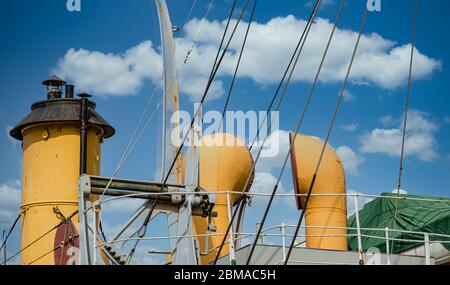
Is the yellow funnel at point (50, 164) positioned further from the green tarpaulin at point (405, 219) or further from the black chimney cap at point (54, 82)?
the green tarpaulin at point (405, 219)

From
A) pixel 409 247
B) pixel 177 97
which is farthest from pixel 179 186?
pixel 409 247

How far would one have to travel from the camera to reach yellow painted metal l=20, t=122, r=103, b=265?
16.1 meters

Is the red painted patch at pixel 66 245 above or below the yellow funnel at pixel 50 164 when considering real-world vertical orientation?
below

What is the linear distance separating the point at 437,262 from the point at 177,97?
5.45 metres

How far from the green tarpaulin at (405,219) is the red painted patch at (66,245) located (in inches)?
214

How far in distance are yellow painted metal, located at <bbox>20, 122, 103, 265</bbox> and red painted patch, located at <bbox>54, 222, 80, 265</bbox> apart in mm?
431

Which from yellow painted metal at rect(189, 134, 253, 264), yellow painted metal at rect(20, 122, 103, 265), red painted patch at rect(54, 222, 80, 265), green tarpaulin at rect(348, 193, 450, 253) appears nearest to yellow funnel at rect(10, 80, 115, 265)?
yellow painted metal at rect(20, 122, 103, 265)

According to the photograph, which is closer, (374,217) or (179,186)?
(179,186)

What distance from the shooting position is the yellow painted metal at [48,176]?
16.1m

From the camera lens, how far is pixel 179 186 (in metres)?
13.6

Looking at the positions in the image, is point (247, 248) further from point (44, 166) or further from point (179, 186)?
point (44, 166)

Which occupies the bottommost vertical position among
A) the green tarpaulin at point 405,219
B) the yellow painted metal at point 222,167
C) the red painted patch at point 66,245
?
the red painted patch at point 66,245

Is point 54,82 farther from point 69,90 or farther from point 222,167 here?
point 222,167

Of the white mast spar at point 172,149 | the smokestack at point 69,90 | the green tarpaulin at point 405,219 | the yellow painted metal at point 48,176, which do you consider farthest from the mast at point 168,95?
the green tarpaulin at point 405,219
